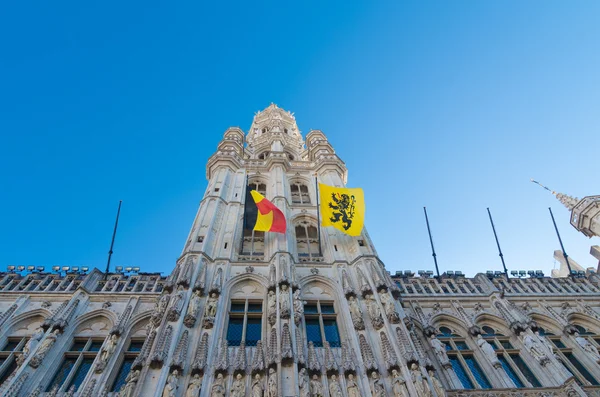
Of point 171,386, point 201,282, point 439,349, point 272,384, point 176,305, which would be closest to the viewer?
point 171,386

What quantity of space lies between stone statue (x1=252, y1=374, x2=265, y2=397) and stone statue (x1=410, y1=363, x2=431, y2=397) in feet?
15.9

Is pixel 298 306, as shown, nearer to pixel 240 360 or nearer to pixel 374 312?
pixel 374 312

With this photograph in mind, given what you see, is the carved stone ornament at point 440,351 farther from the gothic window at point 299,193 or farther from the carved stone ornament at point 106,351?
the gothic window at point 299,193

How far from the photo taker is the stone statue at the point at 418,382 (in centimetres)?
1290

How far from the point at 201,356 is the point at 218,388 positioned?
4.75 ft

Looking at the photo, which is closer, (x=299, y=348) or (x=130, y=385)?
(x=130, y=385)

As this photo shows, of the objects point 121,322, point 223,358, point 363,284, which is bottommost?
point 223,358

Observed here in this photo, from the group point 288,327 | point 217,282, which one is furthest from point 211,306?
point 288,327

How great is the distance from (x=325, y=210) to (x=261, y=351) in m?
10.3

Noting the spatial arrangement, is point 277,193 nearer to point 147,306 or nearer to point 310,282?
point 310,282

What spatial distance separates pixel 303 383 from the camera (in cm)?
1311

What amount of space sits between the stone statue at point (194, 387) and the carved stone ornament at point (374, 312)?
6.76m

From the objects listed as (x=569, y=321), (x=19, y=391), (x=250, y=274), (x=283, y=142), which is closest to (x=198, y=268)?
(x=250, y=274)

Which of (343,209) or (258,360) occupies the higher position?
(343,209)
